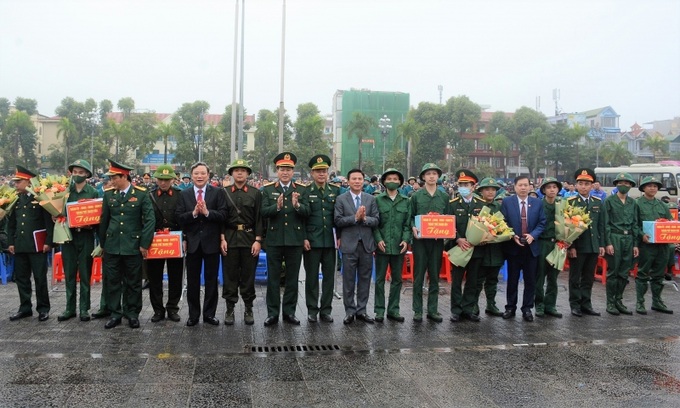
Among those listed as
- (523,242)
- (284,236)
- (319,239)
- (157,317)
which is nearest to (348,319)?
(319,239)

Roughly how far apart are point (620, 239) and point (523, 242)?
1707 mm

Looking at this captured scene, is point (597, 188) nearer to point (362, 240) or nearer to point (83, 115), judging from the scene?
point (362, 240)

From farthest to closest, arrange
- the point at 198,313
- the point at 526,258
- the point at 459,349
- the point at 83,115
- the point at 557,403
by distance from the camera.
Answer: the point at 83,115, the point at 526,258, the point at 198,313, the point at 459,349, the point at 557,403

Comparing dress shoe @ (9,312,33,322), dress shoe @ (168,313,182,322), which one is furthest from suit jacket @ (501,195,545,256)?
dress shoe @ (9,312,33,322)

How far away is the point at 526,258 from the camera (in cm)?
823

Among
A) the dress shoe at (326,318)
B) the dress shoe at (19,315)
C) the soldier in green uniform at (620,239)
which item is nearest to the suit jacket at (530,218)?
the soldier in green uniform at (620,239)

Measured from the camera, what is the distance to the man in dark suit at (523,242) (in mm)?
8164

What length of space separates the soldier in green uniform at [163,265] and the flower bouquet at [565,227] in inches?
201

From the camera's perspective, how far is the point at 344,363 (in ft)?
19.7

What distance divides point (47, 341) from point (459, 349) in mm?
4639

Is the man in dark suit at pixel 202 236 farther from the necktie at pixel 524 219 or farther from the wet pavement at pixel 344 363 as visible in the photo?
the necktie at pixel 524 219

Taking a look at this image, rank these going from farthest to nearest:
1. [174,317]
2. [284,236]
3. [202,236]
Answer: [174,317]
[284,236]
[202,236]

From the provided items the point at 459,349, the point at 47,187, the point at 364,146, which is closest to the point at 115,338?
the point at 47,187

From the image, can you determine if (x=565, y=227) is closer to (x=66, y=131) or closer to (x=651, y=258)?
(x=651, y=258)
